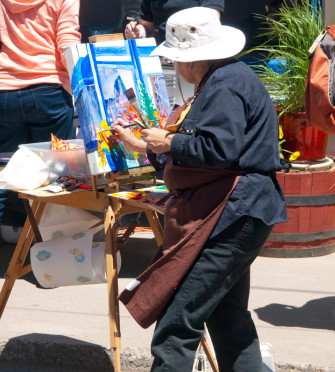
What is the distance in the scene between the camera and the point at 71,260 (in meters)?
3.49

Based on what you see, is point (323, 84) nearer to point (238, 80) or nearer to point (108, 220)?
point (238, 80)

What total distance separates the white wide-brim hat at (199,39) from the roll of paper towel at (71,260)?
117 centimetres

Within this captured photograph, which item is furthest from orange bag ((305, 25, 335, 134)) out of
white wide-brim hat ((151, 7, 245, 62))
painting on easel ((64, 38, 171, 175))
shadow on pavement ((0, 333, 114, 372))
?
shadow on pavement ((0, 333, 114, 372))

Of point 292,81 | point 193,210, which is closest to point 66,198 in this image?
point 193,210

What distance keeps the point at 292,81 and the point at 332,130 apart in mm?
1500

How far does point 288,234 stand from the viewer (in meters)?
4.94

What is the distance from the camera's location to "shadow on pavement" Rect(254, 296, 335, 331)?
3.95 m

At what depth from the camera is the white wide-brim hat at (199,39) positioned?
2650 mm

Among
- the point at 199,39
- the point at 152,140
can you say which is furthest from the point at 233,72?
the point at 152,140

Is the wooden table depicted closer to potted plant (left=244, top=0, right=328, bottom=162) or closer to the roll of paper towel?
the roll of paper towel

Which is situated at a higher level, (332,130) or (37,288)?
(332,130)

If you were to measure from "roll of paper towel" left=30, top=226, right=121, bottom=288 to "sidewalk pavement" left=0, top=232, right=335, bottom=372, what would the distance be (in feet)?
1.41

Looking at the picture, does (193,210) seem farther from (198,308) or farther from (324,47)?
(324,47)

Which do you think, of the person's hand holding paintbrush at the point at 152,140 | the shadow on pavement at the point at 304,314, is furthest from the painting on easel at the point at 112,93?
the shadow on pavement at the point at 304,314
